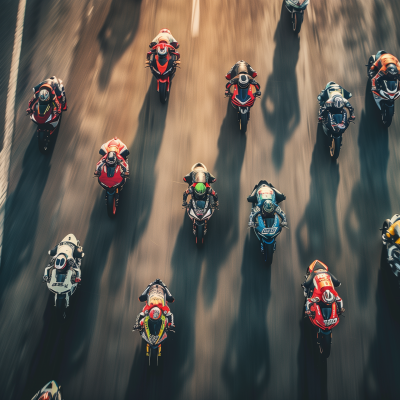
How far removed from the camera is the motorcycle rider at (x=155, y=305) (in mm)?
5602

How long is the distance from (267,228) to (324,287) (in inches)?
64.5

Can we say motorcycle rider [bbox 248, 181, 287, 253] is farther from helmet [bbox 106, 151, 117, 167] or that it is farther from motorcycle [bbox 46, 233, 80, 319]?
motorcycle [bbox 46, 233, 80, 319]

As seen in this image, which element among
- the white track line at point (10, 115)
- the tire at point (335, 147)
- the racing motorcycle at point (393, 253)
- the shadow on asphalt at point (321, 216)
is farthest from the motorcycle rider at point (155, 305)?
the tire at point (335, 147)

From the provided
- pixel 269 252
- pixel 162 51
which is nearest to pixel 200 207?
pixel 269 252

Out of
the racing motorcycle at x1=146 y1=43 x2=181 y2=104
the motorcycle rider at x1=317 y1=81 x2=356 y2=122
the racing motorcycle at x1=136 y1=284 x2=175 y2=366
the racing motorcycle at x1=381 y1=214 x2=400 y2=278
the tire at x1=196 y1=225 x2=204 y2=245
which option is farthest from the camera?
the racing motorcycle at x1=146 y1=43 x2=181 y2=104

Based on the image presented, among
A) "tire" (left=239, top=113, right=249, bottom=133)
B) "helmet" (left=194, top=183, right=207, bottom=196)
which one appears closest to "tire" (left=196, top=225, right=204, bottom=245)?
"helmet" (left=194, top=183, right=207, bottom=196)

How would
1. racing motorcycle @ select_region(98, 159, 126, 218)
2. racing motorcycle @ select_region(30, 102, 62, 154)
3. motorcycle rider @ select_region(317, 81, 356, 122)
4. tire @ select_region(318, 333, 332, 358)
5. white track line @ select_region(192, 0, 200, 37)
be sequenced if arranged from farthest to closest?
1. white track line @ select_region(192, 0, 200, 37)
2. racing motorcycle @ select_region(30, 102, 62, 154)
3. motorcycle rider @ select_region(317, 81, 356, 122)
4. racing motorcycle @ select_region(98, 159, 126, 218)
5. tire @ select_region(318, 333, 332, 358)

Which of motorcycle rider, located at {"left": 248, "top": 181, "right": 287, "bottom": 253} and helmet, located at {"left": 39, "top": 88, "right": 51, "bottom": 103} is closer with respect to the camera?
motorcycle rider, located at {"left": 248, "top": 181, "right": 287, "bottom": 253}

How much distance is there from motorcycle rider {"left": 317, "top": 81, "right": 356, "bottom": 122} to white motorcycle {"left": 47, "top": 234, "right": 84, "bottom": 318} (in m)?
7.26

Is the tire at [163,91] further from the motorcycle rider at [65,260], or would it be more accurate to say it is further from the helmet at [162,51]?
the motorcycle rider at [65,260]

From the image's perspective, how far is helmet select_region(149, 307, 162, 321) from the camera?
5.56m

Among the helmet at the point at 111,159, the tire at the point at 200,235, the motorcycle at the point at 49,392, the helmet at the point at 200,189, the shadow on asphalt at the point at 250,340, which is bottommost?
the motorcycle at the point at 49,392

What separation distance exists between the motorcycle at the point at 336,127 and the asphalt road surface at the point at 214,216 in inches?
18.4

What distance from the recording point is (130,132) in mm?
8430
